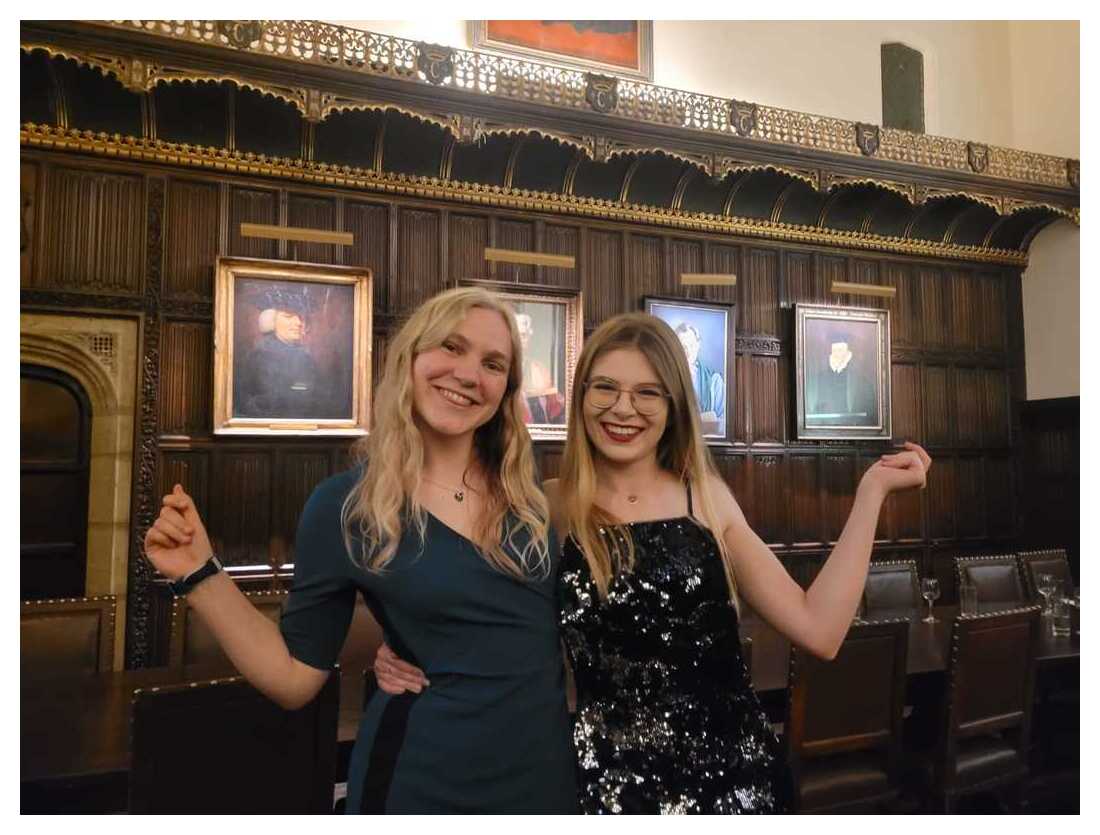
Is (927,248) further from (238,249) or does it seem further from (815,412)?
(238,249)

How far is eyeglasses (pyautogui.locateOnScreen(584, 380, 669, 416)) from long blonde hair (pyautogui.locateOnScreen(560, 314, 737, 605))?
3 cm

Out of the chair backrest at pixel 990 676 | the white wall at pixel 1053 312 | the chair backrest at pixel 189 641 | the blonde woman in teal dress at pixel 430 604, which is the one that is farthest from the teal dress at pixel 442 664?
the white wall at pixel 1053 312

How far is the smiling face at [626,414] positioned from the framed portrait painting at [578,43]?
3.72 m

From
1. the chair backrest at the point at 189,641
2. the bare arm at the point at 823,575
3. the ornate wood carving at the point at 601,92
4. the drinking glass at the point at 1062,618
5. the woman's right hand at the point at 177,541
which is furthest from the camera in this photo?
the ornate wood carving at the point at 601,92

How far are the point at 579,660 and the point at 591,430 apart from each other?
18.2 inches

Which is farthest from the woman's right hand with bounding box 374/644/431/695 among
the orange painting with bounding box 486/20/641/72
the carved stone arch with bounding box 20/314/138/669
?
the orange painting with bounding box 486/20/641/72

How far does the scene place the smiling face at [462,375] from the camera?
1378mm

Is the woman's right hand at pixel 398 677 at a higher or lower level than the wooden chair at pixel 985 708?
higher

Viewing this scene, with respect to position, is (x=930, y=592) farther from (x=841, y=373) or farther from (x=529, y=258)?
(x=529, y=258)

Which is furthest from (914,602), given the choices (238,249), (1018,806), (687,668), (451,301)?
(238,249)

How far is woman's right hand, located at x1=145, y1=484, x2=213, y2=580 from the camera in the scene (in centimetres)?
125

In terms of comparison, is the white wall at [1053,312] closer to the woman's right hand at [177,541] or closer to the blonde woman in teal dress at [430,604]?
the blonde woman in teal dress at [430,604]

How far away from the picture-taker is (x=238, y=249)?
455 centimetres

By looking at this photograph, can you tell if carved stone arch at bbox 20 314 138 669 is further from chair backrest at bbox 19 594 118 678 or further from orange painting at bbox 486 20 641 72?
orange painting at bbox 486 20 641 72
